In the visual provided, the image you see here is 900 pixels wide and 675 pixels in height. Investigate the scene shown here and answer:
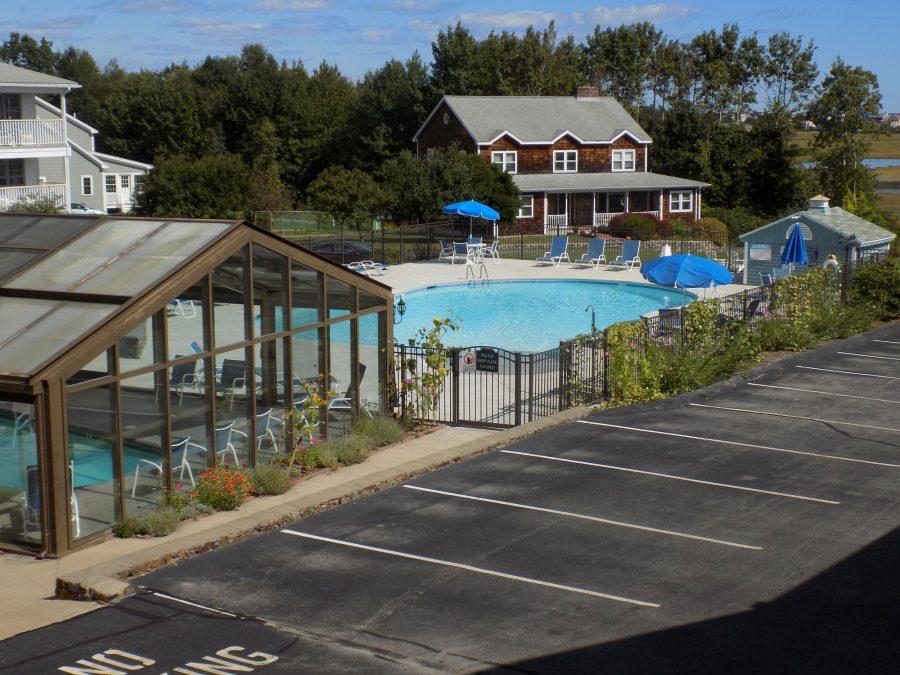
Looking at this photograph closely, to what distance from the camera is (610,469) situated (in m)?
13.5

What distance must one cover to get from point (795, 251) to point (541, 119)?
3067 centimetres

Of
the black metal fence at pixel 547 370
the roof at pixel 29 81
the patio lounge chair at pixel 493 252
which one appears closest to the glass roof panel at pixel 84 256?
the black metal fence at pixel 547 370

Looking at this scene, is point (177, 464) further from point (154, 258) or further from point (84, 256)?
point (84, 256)

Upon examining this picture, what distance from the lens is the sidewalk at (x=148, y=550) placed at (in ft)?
30.6

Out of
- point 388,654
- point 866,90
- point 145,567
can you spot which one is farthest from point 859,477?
point 866,90

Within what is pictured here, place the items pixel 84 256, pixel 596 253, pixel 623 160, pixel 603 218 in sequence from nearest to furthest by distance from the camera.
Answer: pixel 84 256, pixel 596 253, pixel 603 218, pixel 623 160

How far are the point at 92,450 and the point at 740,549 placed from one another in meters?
6.96

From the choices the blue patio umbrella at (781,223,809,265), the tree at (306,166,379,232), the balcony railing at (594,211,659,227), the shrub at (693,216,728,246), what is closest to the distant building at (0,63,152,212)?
the tree at (306,166,379,232)

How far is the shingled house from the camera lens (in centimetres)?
5556

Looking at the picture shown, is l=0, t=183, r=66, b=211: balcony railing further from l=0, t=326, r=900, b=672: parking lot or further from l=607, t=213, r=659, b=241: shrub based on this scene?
l=0, t=326, r=900, b=672: parking lot

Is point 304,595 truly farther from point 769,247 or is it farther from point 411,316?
point 769,247

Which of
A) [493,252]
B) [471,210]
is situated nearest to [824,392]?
[471,210]

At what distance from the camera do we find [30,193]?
1577 inches

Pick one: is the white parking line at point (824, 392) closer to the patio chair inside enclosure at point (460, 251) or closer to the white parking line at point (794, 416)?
the white parking line at point (794, 416)
